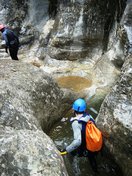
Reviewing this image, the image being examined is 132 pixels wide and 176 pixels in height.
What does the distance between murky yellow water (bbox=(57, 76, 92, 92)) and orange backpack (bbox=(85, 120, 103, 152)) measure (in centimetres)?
514

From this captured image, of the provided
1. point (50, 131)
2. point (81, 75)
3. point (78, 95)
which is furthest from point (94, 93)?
point (50, 131)

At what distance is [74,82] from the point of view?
1238cm

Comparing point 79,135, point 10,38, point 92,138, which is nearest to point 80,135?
point 79,135

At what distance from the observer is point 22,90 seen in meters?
8.38

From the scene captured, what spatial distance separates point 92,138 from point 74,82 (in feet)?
20.1

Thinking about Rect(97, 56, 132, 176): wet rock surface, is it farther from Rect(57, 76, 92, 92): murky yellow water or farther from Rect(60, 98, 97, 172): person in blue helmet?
Rect(57, 76, 92, 92): murky yellow water

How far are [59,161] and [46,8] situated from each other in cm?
1200

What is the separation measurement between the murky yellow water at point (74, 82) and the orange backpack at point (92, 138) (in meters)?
5.14

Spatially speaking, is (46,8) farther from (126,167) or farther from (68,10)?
(126,167)

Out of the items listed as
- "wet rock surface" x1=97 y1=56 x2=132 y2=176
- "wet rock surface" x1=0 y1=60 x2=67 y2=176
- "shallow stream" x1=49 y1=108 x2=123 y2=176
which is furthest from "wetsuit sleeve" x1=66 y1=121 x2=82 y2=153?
"shallow stream" x1=49 y1=108 x2=123 y2=176

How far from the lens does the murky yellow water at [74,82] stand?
38.9ft

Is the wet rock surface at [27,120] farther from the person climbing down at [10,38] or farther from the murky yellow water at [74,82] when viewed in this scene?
the person climbing down at [10,38]

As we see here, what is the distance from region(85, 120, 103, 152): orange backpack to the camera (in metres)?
6.38

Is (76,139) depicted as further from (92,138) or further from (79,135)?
(92,138)
